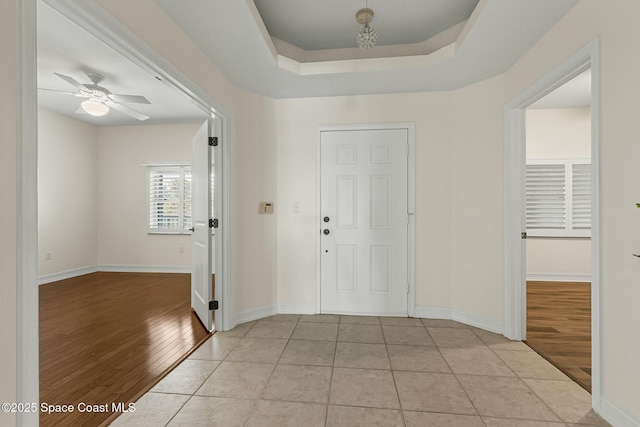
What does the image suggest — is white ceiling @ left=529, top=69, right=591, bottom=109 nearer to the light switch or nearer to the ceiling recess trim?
the ceiling recess trim

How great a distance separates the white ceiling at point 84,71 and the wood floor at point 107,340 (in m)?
2.14

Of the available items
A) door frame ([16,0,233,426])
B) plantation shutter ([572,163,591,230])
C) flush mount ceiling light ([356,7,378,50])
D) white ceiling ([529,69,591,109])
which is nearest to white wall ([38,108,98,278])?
door frame ([16,0,233,426])

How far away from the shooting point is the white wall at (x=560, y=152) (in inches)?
180

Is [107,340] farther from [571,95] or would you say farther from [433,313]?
[571,95]

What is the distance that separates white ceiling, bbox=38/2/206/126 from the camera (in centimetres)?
276

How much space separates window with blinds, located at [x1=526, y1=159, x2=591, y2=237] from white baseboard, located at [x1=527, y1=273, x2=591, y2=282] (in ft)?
2.08

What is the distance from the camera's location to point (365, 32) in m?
2.26

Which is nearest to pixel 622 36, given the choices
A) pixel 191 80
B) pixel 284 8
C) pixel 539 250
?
pixel 284 8

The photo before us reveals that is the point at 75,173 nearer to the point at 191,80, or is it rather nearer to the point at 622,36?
the point at 191,80

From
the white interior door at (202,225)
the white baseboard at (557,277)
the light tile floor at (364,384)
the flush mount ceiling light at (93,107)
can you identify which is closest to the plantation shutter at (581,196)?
the white baseboard at (557,277)

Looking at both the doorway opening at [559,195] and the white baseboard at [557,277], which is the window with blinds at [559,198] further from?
the white baseboard at [557,277]

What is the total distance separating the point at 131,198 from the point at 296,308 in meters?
4.24

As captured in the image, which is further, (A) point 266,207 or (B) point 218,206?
(A) point 266,207

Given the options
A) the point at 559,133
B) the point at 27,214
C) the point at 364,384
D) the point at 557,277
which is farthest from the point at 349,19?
the point at 557,277
